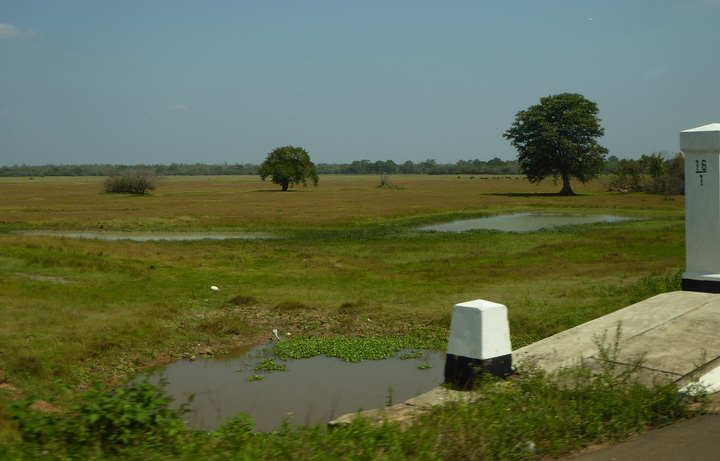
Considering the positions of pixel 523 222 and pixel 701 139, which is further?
pixel 523 222

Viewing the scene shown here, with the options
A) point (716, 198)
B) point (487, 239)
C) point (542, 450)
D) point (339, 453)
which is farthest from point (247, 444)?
point (487, 239)

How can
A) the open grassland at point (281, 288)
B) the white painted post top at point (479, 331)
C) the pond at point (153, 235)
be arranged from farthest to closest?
the pond at point (153, 235), the open grassland at point (281, 288), the white painted post top at point (479, 331)

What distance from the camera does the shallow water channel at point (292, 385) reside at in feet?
32.8

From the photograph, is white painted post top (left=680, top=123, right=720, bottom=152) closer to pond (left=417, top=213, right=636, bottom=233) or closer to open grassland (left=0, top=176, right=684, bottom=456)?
open grassland (left=0, top=176, right=684, bottom=456)

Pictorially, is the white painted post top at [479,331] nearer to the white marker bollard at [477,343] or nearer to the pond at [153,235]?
the white marker bollard at [477,343]

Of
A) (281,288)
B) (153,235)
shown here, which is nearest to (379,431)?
(281,288)

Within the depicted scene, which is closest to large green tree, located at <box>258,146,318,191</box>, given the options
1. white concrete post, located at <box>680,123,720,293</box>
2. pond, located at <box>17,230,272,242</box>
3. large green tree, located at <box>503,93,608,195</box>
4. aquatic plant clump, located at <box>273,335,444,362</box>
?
large green tree, located at <box>503,93,608,195</box>

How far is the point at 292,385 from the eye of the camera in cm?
1152

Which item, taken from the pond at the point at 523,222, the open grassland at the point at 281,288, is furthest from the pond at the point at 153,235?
the pond at the point at 523,222

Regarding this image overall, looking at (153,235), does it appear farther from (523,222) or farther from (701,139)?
(701,139)

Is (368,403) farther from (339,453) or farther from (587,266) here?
(587,266)

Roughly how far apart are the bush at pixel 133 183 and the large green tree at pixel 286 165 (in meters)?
14.4

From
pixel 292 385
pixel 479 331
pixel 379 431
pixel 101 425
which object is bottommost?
pixel 292 385

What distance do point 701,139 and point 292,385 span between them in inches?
271
